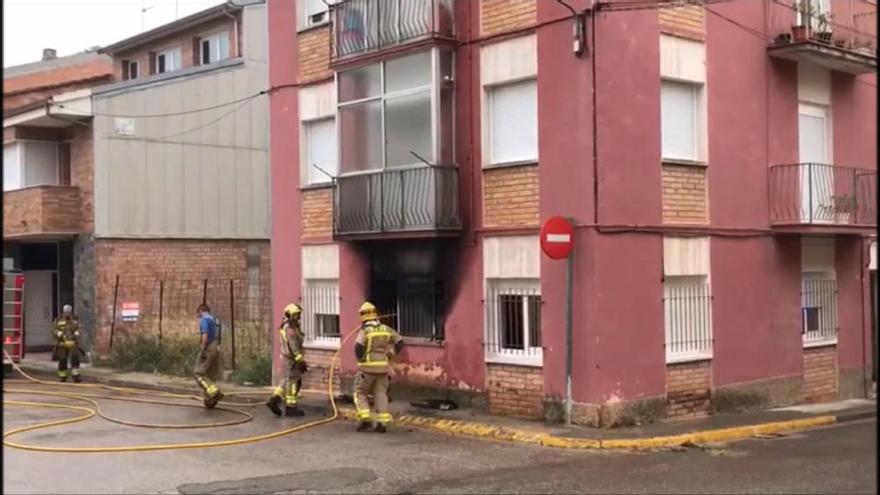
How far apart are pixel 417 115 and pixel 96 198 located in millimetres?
12301

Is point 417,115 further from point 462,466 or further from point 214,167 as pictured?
point 214,167

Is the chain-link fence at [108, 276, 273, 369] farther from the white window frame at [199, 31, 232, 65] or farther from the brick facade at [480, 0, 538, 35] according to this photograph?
the brick facade at [480, 0, 538, 35]

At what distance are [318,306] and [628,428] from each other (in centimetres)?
661

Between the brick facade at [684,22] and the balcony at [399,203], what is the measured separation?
3.61 meters

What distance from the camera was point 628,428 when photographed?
40.2ft

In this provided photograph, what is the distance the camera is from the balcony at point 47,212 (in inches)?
928

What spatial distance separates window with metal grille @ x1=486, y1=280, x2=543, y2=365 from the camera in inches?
525

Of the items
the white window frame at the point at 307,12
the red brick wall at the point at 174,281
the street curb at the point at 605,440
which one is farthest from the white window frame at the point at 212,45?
the street curb at the point at 605,440

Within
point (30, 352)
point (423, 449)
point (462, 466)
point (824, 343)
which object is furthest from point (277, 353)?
point (30, 352)

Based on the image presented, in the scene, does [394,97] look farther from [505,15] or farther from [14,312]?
[14,312]

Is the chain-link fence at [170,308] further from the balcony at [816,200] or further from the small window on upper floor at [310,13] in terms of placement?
the balcony at [816,200]

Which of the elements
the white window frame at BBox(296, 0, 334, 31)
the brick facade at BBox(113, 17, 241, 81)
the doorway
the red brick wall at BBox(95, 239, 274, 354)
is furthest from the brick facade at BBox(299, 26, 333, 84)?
the doorway

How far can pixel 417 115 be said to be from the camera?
14367 millimetres

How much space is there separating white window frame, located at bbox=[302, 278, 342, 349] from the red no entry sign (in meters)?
5.34
